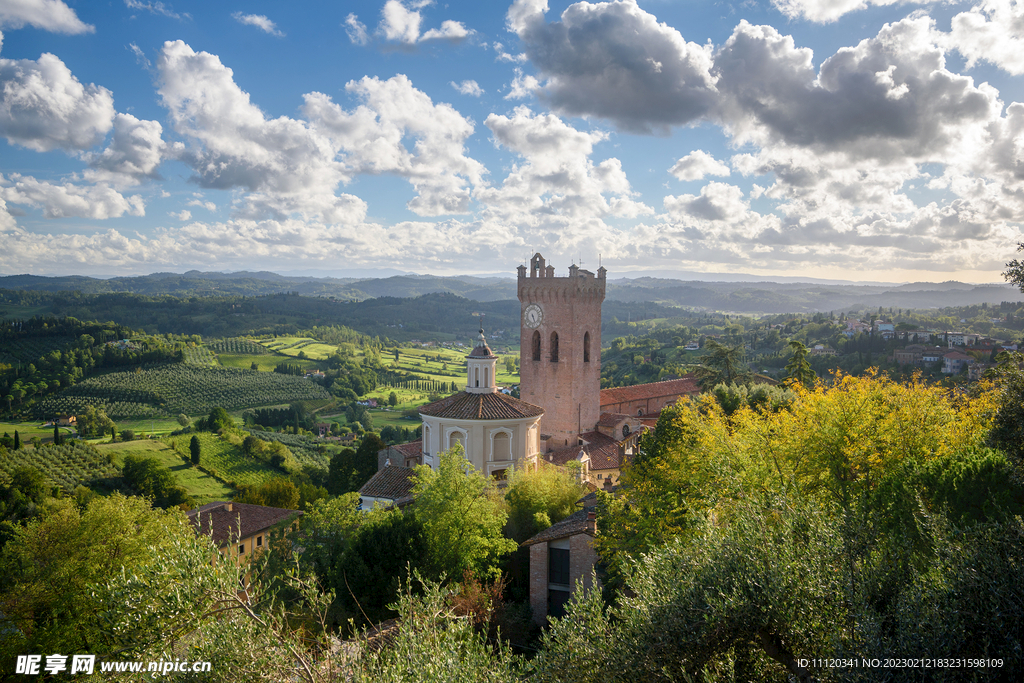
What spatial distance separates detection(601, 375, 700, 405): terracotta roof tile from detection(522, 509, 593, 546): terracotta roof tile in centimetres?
3031

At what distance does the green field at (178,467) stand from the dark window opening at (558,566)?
60.6 metres

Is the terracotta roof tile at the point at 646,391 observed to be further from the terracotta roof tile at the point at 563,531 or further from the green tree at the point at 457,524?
the green tree at the point at 457,524

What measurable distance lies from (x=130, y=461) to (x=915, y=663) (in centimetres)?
8472

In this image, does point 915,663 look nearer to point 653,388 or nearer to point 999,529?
point 999,529

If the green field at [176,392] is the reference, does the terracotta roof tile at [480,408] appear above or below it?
above

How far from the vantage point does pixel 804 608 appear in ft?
36.7

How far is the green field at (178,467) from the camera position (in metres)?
74.8

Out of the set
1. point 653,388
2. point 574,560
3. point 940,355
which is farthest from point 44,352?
point 940,355

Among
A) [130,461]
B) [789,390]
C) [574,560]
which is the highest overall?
[789,390]

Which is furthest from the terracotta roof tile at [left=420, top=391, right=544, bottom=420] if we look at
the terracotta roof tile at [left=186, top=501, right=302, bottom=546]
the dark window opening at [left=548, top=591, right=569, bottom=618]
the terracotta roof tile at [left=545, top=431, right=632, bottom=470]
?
the terracotta roof tile at [left=186, top=501, right=302, bottom=546]

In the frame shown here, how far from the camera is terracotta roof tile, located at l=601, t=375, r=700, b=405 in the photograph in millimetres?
57406

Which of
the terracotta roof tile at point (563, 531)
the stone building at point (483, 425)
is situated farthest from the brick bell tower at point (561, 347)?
the terracotta roof tile at point (563, 531)

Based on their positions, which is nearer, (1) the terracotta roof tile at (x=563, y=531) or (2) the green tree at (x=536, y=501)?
(1) the terracotta roof tile at (x=563, y=531)

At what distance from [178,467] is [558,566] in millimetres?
76146
